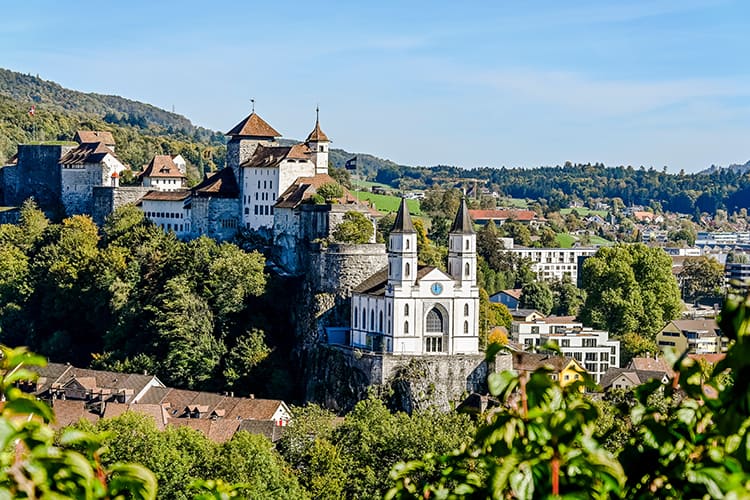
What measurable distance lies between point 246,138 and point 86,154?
14184 millimetres

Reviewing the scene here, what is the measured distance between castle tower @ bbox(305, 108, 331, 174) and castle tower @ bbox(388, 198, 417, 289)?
1408 cm

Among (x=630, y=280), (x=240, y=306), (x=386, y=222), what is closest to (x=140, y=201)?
(x=240, y=306)

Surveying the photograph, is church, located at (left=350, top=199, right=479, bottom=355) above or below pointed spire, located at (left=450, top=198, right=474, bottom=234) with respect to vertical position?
below

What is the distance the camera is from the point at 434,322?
55719 mm

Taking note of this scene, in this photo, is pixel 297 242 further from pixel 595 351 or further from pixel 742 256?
pixel 742 256

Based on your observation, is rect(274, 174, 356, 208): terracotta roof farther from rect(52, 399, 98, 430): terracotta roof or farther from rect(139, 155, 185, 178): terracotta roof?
rect(52, 399, 98, 430): terracotta roof

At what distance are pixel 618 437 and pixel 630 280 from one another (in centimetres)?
4842

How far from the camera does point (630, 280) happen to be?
88750mm

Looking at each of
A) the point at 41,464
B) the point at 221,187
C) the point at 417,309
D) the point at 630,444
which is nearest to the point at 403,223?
the point at 417,309

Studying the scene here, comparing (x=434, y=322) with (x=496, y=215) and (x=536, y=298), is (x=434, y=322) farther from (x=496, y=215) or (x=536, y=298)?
(x=496, y=215)

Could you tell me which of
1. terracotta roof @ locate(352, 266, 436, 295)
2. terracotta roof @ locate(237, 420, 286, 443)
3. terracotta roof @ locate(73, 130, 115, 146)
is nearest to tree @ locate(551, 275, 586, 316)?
terracotta roof @ locate(73, 130, 115, 146)

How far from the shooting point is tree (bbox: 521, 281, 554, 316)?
98125 millimetres

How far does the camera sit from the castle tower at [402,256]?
2190 inches

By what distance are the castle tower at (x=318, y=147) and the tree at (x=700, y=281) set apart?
61.2 meters
